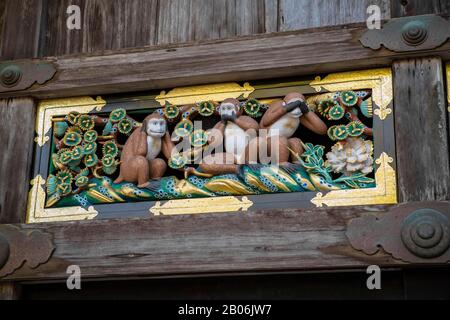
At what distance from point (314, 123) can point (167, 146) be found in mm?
654

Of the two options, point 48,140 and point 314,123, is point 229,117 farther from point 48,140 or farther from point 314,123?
point 48,140

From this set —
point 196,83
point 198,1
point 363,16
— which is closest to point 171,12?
point 198,1

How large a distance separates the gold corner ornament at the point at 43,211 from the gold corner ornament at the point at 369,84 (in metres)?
1.12

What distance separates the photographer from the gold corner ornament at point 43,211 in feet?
12.7

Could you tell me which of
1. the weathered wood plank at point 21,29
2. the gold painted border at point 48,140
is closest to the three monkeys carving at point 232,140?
the gold painted border at point 48,140

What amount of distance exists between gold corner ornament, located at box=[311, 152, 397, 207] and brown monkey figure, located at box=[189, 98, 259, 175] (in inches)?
15.4

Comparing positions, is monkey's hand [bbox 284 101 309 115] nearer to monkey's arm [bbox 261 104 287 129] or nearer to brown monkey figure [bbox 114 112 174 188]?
monkey's arm [bbox 261 104 287 129]

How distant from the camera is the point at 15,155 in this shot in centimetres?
404

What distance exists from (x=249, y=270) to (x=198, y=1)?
1.36 meters

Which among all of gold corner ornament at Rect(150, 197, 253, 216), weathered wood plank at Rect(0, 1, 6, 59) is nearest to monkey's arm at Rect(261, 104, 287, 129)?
gold corner ornament at Rect(150, 197, 253, 216)

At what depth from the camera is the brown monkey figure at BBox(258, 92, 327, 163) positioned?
12.3 feet

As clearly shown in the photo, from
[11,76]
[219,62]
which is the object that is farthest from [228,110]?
[11,76]

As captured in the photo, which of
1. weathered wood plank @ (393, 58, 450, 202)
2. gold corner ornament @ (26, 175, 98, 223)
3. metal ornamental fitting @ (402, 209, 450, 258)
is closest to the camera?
metal ornamental fitting @ (402, 209, 450, 258)

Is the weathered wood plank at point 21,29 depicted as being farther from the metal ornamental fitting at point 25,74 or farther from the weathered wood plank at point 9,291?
the weathered wood plank at point 9,291
